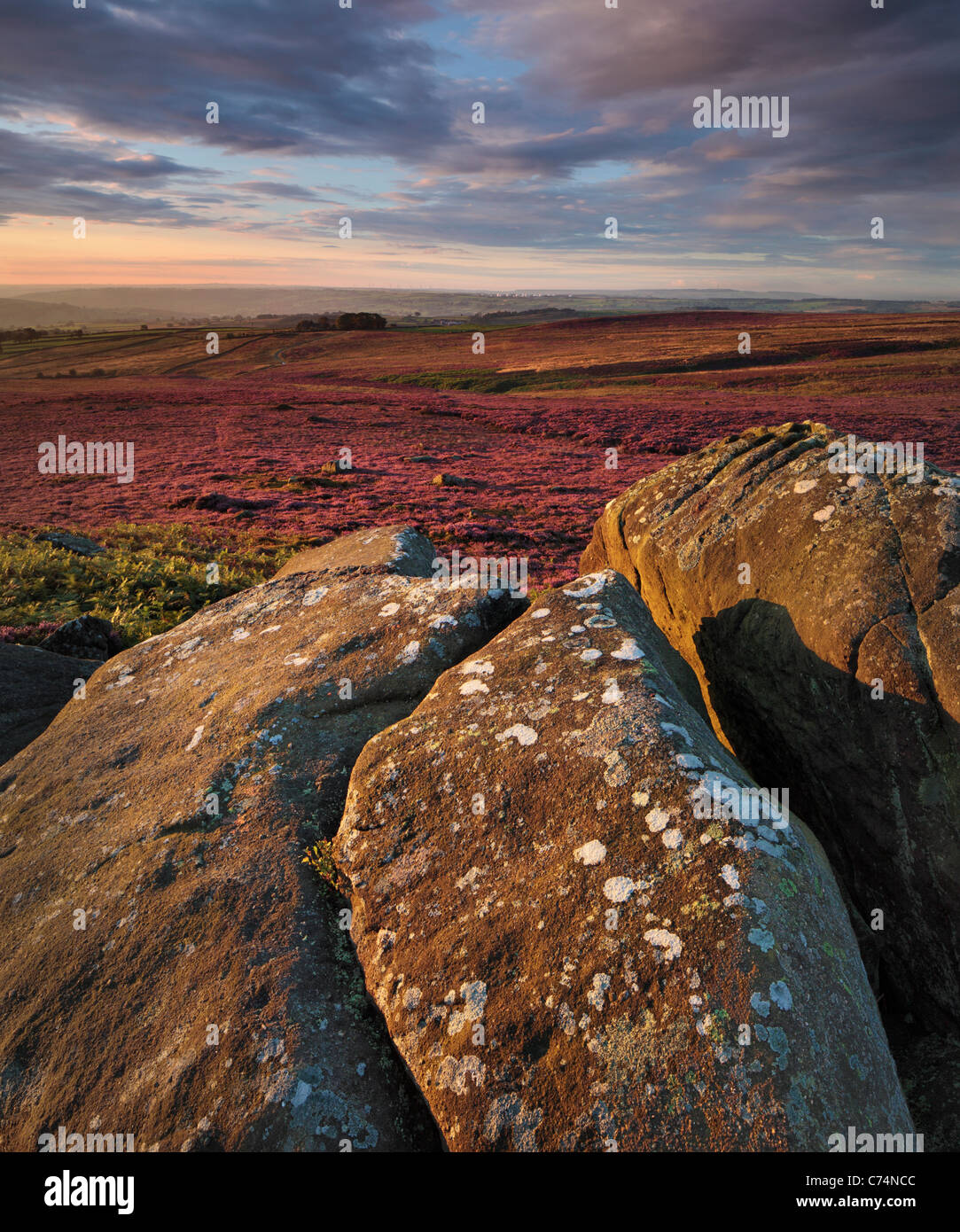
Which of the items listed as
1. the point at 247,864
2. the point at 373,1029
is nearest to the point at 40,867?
the point at 247,864

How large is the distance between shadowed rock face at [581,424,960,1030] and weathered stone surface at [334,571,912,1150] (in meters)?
1.54

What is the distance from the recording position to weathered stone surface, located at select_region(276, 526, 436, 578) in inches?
359

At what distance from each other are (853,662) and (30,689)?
9789 mm

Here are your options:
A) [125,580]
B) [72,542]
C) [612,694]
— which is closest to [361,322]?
[72,542]

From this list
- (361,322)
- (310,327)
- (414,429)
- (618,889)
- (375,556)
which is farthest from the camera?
(361,322)

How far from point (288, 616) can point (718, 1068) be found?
622 centimetres

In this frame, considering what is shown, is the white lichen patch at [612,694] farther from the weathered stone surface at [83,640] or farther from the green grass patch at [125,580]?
the green grass patch at [125,580]

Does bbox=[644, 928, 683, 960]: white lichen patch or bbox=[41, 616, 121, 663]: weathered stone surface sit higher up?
bbox=[41, 616, 121, 663]: weathered stone surface

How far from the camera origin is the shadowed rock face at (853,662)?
18.2 feet

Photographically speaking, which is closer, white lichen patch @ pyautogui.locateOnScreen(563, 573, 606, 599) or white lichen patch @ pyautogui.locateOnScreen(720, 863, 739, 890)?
white lichen patch @ pyautogui.locateOnScreen(720, 863, 739, 890)

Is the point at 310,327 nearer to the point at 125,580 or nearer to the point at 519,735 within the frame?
the point at 125,580

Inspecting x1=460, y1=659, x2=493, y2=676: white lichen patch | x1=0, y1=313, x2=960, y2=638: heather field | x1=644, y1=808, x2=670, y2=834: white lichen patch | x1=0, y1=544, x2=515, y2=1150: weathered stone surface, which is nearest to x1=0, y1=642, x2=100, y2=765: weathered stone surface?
x1=0, y1=544, x2=515, y2=1150: weathered stone surface

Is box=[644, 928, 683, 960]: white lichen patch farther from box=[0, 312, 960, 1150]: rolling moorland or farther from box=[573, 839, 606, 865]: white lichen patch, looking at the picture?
box=[573, 839, 606, 865]: white lichen patch

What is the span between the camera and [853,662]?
5.98 metres
